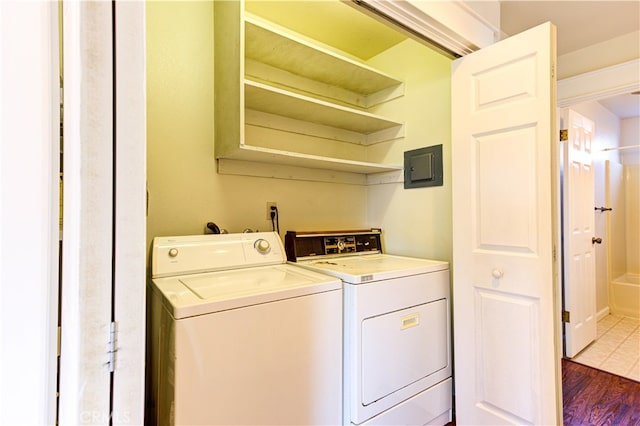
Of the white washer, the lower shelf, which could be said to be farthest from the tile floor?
the white washer

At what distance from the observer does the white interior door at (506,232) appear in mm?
1369

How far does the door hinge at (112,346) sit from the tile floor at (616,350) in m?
3.16

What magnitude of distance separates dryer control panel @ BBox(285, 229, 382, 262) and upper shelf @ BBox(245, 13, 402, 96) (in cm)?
108

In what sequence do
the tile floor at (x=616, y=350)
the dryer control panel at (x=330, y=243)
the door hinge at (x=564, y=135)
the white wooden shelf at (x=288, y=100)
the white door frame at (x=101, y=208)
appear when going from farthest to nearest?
the door hinge at (x=564, y=135) → the tile floor at (x=616, y=350) → the dryer control panel at (x=330, y=243) → the white wooden shelf at (x=288, y=100) → the white door frame at (x=101, y=208)

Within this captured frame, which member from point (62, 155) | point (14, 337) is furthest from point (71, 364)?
point (62, 155)

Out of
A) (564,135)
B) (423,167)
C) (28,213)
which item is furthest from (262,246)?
(564,135)

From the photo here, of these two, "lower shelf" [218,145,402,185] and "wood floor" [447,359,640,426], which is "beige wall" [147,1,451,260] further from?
"wood floor" [447,359,640,426]

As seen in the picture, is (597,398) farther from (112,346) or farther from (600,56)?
(112,346)

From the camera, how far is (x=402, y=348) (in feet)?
5.00

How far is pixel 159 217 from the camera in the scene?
1.68 meters

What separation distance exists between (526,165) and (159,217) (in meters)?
1.85

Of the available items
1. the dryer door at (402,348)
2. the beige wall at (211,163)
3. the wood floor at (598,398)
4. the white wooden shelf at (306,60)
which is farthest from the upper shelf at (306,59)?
the wood floor at (598,398)

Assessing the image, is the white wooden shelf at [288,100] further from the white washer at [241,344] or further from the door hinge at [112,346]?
the door hinge at [112,346]

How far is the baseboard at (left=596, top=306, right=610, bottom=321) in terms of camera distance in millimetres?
3322
